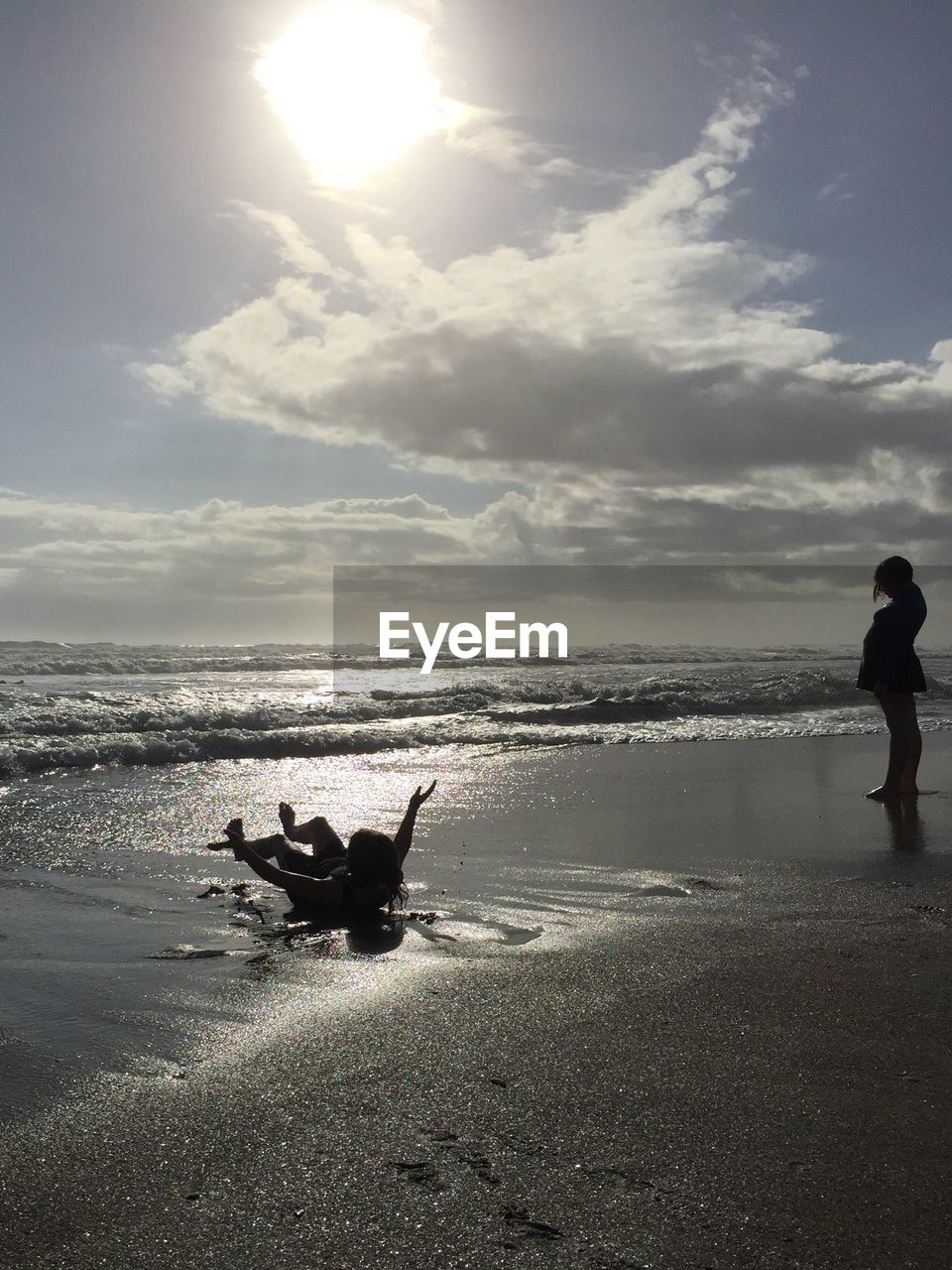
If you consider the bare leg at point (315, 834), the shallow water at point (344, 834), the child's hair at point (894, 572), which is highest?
the child's hair at point (894, 572)

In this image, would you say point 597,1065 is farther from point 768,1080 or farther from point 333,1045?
point 333,1045

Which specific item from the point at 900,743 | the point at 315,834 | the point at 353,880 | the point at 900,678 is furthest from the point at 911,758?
the point at 353,880

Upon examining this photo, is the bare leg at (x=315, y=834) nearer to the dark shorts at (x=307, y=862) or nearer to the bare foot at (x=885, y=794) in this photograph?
the dark shorts at (x=307, y=862)

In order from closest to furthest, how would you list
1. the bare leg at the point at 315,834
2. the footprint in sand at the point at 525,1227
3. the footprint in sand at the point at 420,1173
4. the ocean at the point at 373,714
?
the footprint in sand at the point at 525,1227 → the footprint in sand at the point at 420,1173 → the bare leg at the point at 315,834 → the ocean at the point at 373,714

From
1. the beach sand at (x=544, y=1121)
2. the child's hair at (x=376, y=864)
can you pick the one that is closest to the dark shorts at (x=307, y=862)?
the child's hair at (x=376, y=864)

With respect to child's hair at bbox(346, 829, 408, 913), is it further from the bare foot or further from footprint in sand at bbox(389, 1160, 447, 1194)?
the bare foot

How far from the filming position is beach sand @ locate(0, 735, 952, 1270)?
1.91 metres

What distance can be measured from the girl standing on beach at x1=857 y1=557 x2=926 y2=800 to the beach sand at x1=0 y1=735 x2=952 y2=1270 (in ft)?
13.6

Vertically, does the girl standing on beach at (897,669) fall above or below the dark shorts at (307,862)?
above

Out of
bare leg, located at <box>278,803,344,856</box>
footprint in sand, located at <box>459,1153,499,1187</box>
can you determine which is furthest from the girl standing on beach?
footprint in sand, located at <box>459,1153,499,1187</box>

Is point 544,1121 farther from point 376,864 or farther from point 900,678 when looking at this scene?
point 900,678

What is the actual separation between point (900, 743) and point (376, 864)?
526 cm

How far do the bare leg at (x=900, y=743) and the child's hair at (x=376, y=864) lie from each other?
5033 millimetres

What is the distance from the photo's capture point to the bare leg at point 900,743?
803cm
